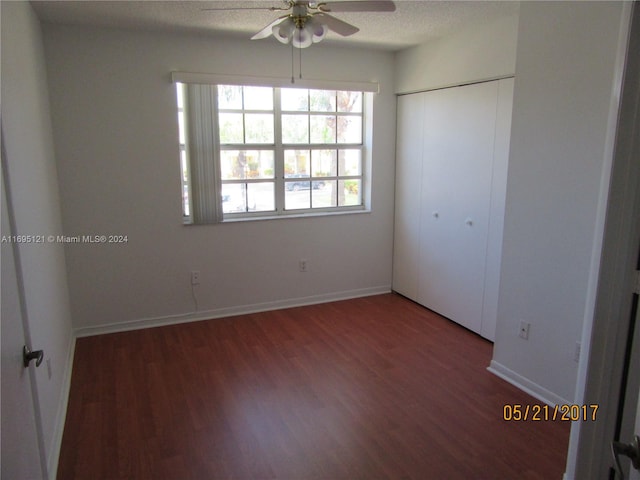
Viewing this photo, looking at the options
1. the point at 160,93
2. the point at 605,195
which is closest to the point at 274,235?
the point at 160,93

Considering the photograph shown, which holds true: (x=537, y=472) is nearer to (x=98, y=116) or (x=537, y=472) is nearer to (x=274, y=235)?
(x=274, y=235)

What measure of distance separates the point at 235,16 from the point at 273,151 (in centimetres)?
136

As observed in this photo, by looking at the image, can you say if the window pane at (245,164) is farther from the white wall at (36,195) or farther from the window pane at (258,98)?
the white wall at (36,195)

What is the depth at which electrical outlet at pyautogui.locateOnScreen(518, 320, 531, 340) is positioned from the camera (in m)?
2.93

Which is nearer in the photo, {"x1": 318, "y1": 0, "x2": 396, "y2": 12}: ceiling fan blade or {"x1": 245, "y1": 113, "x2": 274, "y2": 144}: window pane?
{"x1": 318, "y1": 0, "x2": 396, "y2": 12}: ceiling fan blade

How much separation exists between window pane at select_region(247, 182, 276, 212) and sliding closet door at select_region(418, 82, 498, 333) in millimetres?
1453

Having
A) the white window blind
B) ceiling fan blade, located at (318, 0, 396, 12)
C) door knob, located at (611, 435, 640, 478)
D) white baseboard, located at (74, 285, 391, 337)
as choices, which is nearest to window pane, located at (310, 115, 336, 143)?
the white window blind

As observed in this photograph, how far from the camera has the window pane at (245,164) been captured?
418 cm

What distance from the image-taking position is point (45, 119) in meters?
3.18

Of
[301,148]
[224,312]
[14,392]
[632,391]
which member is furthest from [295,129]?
[632,391]

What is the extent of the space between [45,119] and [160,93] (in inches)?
35.7
